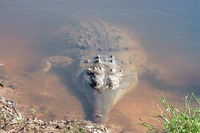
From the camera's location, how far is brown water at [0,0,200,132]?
19.6ft

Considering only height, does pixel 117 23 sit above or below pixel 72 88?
above

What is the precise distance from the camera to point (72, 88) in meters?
6.60

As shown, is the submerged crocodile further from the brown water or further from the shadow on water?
the brown water

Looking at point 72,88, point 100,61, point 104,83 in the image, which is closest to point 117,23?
point 100,61

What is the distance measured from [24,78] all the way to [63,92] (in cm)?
100

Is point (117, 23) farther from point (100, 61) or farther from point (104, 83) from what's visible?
point (104, 83)

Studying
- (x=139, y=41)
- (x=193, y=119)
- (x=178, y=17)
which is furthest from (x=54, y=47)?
(x=193, y=119)

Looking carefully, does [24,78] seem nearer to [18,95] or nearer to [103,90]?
[18,95]

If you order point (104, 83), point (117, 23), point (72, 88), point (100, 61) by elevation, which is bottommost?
point (72, 88)

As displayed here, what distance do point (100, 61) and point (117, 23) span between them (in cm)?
327

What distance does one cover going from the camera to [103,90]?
239 inches

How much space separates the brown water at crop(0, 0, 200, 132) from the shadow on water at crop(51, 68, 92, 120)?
0.07 ft

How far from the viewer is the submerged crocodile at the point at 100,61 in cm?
605

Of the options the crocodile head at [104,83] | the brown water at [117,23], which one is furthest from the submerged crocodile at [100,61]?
the brown water at [117,23]
